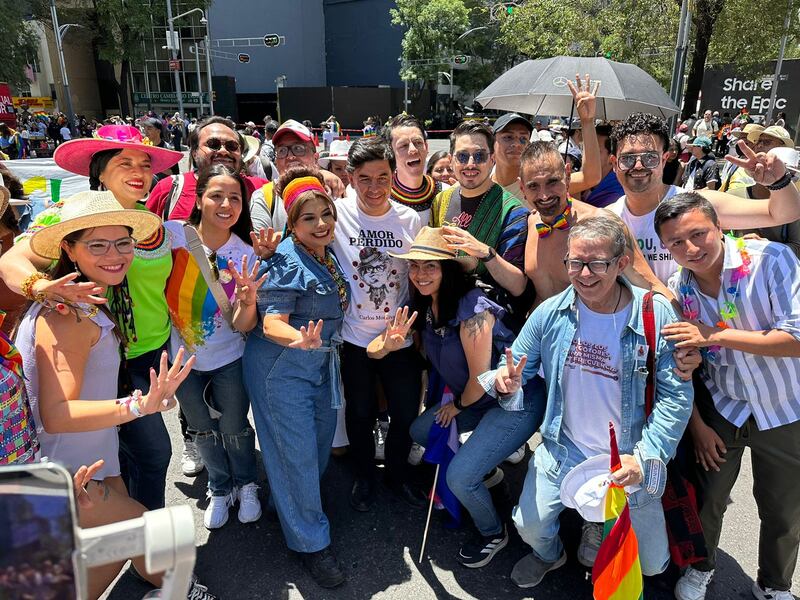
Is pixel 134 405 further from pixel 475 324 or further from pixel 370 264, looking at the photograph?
pixel 475 324

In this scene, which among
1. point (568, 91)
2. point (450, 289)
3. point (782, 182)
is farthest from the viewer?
point (568, 91)

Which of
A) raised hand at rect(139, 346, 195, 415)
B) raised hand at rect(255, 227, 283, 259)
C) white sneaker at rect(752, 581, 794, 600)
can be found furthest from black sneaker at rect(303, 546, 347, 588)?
white sneaker at rect(752, 581, 794, 600)

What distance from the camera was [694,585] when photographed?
8.87ft

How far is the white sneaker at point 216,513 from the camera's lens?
3.25m

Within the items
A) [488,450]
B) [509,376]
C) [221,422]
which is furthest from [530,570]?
[221,422]

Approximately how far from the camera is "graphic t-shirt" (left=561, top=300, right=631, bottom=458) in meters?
2.62

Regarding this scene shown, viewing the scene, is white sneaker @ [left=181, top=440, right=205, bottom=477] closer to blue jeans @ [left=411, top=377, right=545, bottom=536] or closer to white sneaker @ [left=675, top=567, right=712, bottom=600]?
blue jeans @ [left=411, top=377, right=545, bottom=536]

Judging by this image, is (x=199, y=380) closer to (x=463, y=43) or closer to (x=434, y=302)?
Answer: (x=434, y=302)

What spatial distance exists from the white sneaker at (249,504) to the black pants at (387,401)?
25.9 inches

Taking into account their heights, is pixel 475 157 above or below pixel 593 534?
above

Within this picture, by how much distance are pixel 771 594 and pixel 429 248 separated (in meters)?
2.44

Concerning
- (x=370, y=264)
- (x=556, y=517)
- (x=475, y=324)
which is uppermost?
(x=370, y=264)

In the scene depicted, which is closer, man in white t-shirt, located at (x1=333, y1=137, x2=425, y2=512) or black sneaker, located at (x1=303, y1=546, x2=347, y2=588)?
black sneaker, located at (x1=303, y1=546, x2=347, y2=588)

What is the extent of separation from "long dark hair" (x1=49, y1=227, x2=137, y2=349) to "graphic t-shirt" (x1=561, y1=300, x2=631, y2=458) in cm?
220
